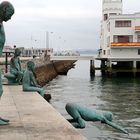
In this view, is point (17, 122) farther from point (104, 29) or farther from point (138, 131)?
point (104, 29)

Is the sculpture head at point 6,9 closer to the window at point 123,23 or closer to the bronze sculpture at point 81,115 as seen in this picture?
the bronze sculpture at point 81,115

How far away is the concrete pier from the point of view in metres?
7.50

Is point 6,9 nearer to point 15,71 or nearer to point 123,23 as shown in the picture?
point 15,71

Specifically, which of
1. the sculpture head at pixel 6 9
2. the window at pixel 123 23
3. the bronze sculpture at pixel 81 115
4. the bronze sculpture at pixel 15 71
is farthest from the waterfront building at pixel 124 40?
the sculpture head at pixel 6 9

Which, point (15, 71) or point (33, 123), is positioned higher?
point (15, 71)

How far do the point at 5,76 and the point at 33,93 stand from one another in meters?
4.23

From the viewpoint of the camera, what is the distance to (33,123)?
8.95 m

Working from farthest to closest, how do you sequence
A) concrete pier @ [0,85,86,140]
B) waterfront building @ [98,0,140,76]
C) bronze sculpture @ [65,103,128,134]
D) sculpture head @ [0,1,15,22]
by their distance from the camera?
waterfront building @ [98,0,140,76] < bronze sculpture @ [65,103,128,134] < sculpture head @ [0,1,15,22] < concrete pier @ [0,85,86,140]

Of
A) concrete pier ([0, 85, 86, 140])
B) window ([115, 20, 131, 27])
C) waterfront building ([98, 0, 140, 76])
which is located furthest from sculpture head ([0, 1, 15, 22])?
window ([115, 20, 131, 27])

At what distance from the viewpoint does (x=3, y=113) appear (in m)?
10.4

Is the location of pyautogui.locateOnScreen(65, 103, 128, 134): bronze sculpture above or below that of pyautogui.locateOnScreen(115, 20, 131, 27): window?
below

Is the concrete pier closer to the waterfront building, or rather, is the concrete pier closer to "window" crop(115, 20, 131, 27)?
the waterfront building

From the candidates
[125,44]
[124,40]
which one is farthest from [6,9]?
[124,40]

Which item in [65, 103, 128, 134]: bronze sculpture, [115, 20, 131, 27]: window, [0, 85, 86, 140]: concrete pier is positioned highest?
[115, 20, 131, 27]: window
